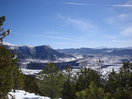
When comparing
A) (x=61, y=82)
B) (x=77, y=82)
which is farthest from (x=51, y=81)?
(x=77, y=82)

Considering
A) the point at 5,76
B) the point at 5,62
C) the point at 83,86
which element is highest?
the point at 5,62

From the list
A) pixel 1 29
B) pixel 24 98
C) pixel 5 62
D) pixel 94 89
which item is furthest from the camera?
pixel 24 98

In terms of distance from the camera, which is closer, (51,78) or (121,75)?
(51,78)

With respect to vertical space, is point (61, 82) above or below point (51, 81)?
below

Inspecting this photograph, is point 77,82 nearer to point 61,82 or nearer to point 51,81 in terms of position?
point 61,82

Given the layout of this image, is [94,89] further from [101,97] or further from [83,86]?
[83,86]

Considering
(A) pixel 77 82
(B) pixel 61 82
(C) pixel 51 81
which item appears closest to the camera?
(C) pixel 51 81

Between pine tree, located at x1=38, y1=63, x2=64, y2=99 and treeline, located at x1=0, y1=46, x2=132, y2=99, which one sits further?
pine tree, located at x1=38, y1=63, x2=64, y2=99

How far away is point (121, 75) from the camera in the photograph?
41.6 metres

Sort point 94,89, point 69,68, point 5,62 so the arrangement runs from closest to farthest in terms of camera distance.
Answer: point 5,62 → point 94,89 → point 69,68

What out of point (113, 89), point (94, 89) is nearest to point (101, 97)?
point (94, 89)

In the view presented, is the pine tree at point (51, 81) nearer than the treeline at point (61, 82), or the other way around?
the treeline at point (61, 82)

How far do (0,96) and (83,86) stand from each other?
2851 cm

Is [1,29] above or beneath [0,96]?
above
